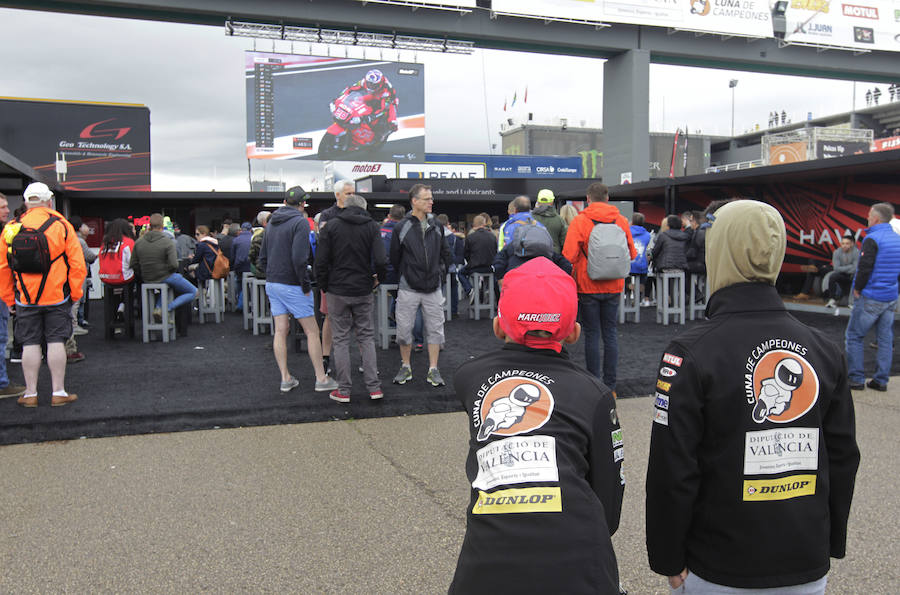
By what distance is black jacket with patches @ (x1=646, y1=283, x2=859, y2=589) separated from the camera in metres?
1.87

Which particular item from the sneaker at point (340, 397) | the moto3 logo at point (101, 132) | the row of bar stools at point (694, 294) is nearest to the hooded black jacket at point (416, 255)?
the sneaker at point (340, 397)

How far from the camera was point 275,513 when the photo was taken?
4.05 metres

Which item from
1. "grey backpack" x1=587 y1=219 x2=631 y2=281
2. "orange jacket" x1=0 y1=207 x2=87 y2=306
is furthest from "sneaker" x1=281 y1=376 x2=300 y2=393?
"grey backpack" x1=587 y1=219 x2=631 y2=281

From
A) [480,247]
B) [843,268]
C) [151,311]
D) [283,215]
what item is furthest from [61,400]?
[843,268]

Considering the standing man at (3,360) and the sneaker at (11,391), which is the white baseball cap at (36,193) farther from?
the sneaker at (11,391)

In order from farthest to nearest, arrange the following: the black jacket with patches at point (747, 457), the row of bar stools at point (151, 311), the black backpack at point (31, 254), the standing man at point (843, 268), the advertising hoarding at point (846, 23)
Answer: the advertising hoarding at point (846, 23), the standing man at point (843, 268), the row of bar stools at point (151, 311), the black backpack at point (31, 254), the black jacket with patches at point (747, 457)

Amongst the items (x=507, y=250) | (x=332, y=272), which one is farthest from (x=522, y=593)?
(x=507, y=250)

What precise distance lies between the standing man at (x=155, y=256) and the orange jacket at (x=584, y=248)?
249 inches

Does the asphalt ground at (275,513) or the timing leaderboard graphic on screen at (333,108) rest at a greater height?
the timing leaderboard graphic on screen at (333,108)

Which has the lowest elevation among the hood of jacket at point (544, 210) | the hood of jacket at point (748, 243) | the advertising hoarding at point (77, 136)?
the hood of jacket at point (748, 243)

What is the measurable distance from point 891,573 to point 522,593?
104 inches

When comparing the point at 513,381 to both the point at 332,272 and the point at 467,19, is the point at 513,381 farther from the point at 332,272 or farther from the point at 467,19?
the point at 467,19

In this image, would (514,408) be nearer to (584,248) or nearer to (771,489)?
(771,489)

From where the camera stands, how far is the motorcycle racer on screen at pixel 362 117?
97.2ft
